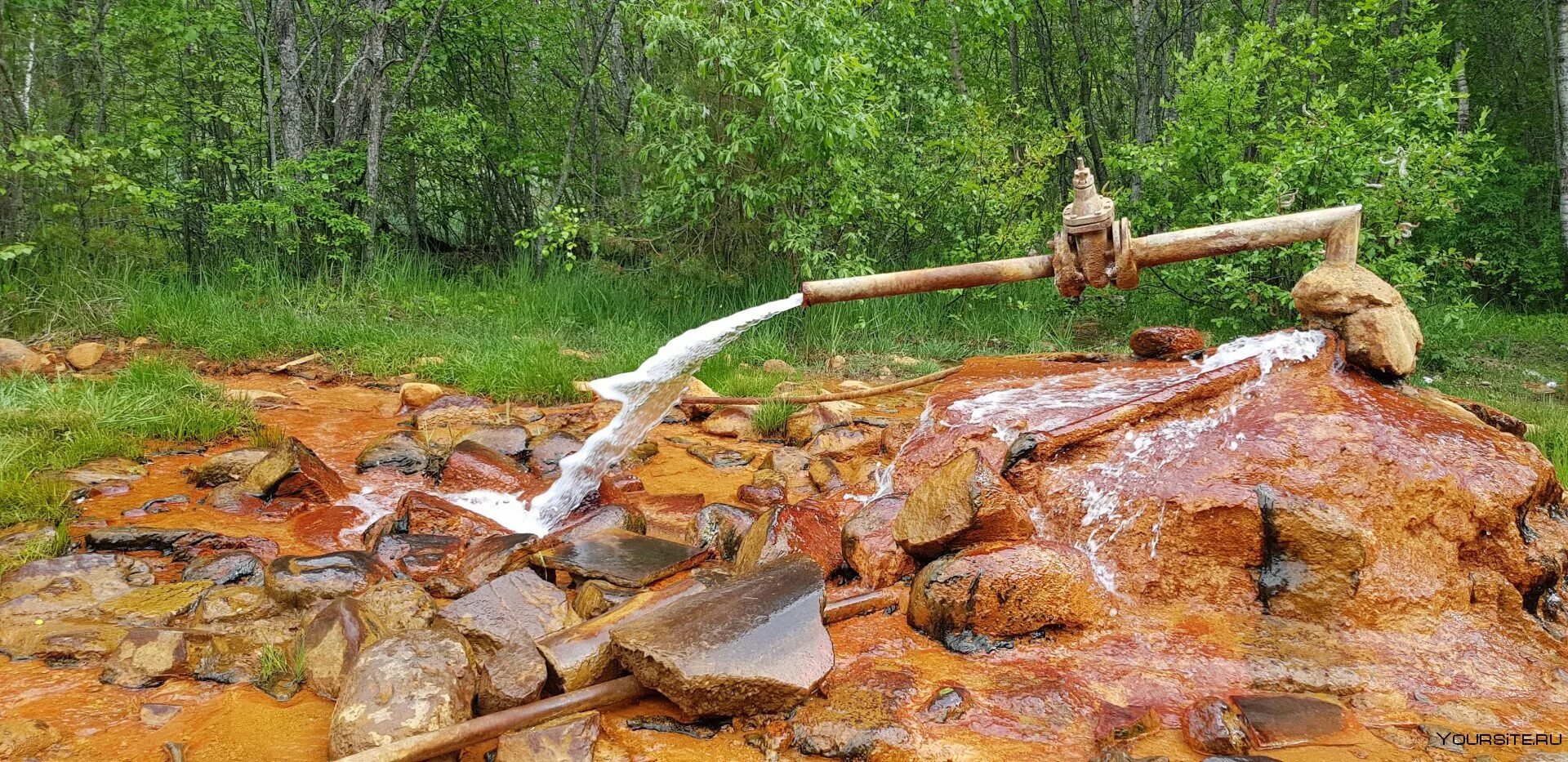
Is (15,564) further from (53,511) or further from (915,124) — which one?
(915,124)

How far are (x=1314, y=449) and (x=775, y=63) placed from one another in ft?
15.1

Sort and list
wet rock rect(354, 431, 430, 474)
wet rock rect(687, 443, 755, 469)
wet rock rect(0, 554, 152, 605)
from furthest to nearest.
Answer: wet rock rect(687, 443, 755, 469) < wet rock rect(354, 431, 430, 474) < wet rock rect(0, 554, 152, 605)

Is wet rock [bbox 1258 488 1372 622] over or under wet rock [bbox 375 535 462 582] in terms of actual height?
over

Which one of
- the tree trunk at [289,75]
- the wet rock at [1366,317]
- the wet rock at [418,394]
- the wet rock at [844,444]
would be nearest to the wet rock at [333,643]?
the wet rock at [844,444]

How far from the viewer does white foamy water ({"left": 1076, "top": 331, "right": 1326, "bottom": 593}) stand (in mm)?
3014

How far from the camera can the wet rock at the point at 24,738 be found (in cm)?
217

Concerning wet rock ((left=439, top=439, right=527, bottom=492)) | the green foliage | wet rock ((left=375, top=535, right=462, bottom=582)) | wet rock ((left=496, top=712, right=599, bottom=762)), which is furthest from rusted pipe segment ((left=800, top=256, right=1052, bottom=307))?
the green foliage

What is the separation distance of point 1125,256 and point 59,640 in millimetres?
3625

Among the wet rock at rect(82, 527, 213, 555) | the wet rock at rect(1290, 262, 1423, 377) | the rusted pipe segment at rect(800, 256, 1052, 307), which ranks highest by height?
the rusted pipe segment at rect(800, 256, 1052, 307)

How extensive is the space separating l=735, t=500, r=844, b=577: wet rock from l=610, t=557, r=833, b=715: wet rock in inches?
21.5

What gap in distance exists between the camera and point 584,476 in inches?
180

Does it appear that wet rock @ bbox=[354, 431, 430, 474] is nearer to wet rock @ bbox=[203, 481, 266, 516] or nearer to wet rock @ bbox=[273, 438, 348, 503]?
wet rock @ bbox=[273, 438, 348, 503]

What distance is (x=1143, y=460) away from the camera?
3135mm

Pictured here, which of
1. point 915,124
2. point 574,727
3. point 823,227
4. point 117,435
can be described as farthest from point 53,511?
point 915,124
